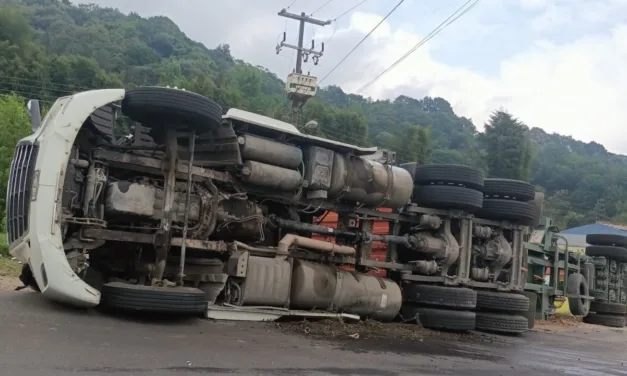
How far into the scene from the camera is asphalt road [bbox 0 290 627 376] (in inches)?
132

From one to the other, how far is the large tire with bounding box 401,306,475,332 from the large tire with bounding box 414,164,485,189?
1.52 m

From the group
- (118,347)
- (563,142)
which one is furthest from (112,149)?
(563,142)

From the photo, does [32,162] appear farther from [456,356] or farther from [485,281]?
[485,281]

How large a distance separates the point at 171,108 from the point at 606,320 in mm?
10328

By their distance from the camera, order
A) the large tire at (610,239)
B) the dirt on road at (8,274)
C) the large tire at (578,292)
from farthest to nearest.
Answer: the large tire at (610,239) < the large tire at (578,292) < the dirt on road at (8,274)

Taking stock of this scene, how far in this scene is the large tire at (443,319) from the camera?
711 cm

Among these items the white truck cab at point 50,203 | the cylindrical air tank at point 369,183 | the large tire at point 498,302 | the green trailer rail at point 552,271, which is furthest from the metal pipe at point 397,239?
the white truck cab at point 50,203

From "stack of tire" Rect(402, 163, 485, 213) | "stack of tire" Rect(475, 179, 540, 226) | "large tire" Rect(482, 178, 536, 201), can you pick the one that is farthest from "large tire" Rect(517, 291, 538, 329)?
"stack of tire" Rect(402, 163, 485, 213)

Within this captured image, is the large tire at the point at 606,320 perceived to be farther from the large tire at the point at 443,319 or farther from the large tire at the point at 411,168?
the large tire at the point at 411,168

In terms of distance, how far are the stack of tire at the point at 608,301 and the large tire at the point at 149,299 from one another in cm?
982

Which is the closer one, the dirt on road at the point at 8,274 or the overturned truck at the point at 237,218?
the overturned truck at the point at 237,218

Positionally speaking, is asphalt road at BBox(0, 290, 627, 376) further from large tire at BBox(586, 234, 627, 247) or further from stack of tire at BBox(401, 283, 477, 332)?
large tire at BBox(586, 234, 627, 247)

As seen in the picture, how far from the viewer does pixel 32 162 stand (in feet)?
16.1

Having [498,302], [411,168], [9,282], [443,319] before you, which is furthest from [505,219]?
[9,282]
